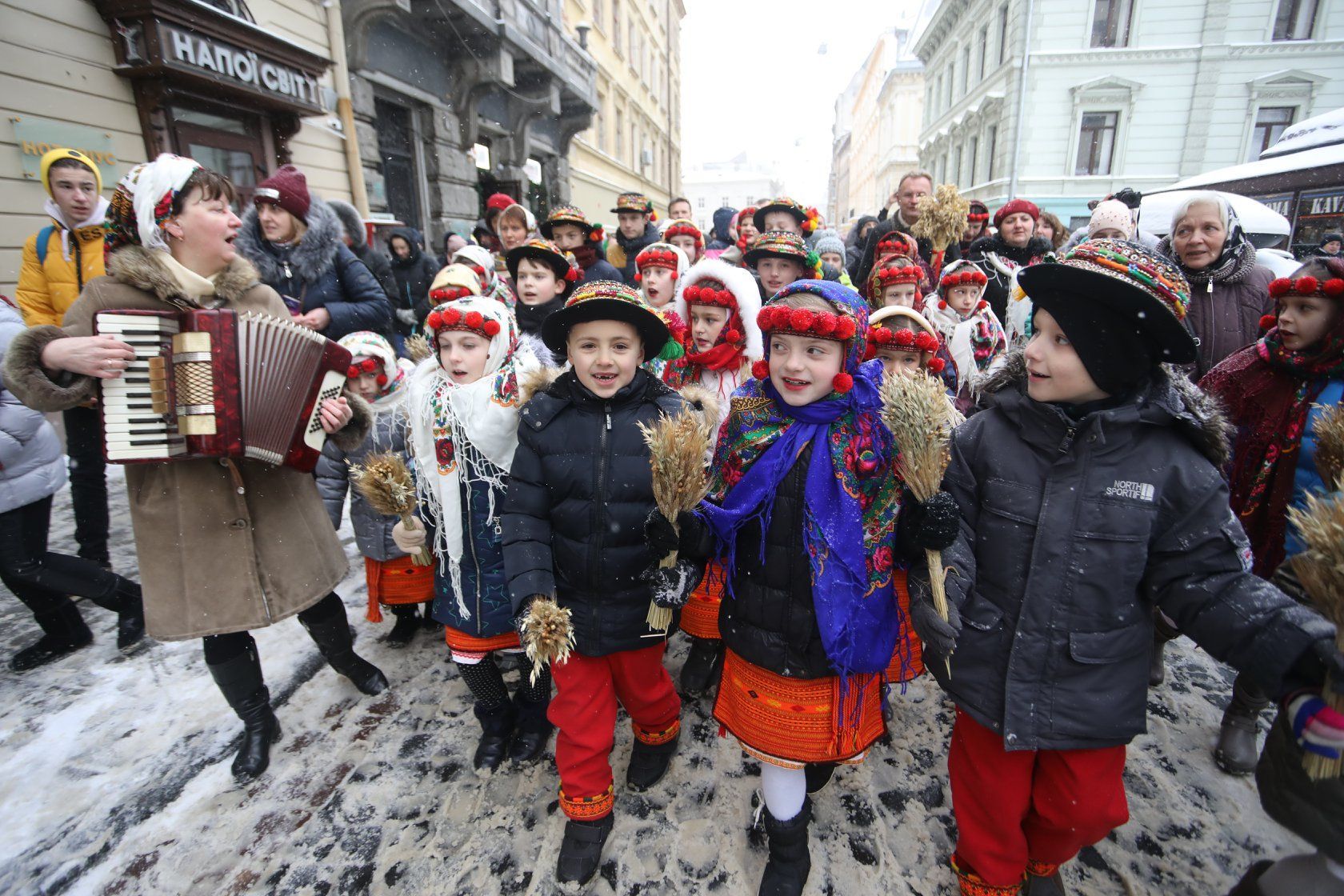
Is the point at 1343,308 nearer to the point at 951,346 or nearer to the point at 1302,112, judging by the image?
the point at 951,346

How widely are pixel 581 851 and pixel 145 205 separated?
2.83 m

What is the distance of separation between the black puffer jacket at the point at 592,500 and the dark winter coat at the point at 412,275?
22.0 ft

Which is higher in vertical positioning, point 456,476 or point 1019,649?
point 456,476

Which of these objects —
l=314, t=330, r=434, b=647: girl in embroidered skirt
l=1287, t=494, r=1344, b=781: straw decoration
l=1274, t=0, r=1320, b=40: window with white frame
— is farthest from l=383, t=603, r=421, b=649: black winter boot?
l=1274, t=0, r=1320, b=40: window with white frame

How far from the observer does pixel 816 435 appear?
1905 mm

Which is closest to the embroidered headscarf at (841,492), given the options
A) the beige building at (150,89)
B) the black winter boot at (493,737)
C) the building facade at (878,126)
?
the black winter boot at (493,737)

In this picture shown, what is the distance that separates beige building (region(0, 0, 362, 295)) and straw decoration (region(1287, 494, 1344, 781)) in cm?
833

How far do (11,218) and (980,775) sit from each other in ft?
26.4

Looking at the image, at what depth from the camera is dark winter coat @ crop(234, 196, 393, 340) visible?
12.9 ft

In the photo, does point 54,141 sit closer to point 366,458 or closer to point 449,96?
point 366,458

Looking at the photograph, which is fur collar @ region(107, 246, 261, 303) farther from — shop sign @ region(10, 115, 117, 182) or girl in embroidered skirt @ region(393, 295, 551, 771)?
shop sign @ region(10, 115, 117, 182)

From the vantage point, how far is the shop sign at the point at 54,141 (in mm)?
5137

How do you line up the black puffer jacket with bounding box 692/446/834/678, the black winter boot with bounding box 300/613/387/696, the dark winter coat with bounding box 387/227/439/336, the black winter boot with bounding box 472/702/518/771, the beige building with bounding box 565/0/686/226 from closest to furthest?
1. the black puffer jacket with bounding box 692/446/834/678
2. the black winter boot with bounding box 472/702/518/771
3. the black winter boot with bounding box 300/613/387/696
4. the dark winter coat with bounding box 387/227/439/336
5. the beige building with bounding box 565/0/686/226

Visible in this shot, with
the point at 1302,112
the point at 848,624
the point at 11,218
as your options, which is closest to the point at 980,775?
the point at 848,624
